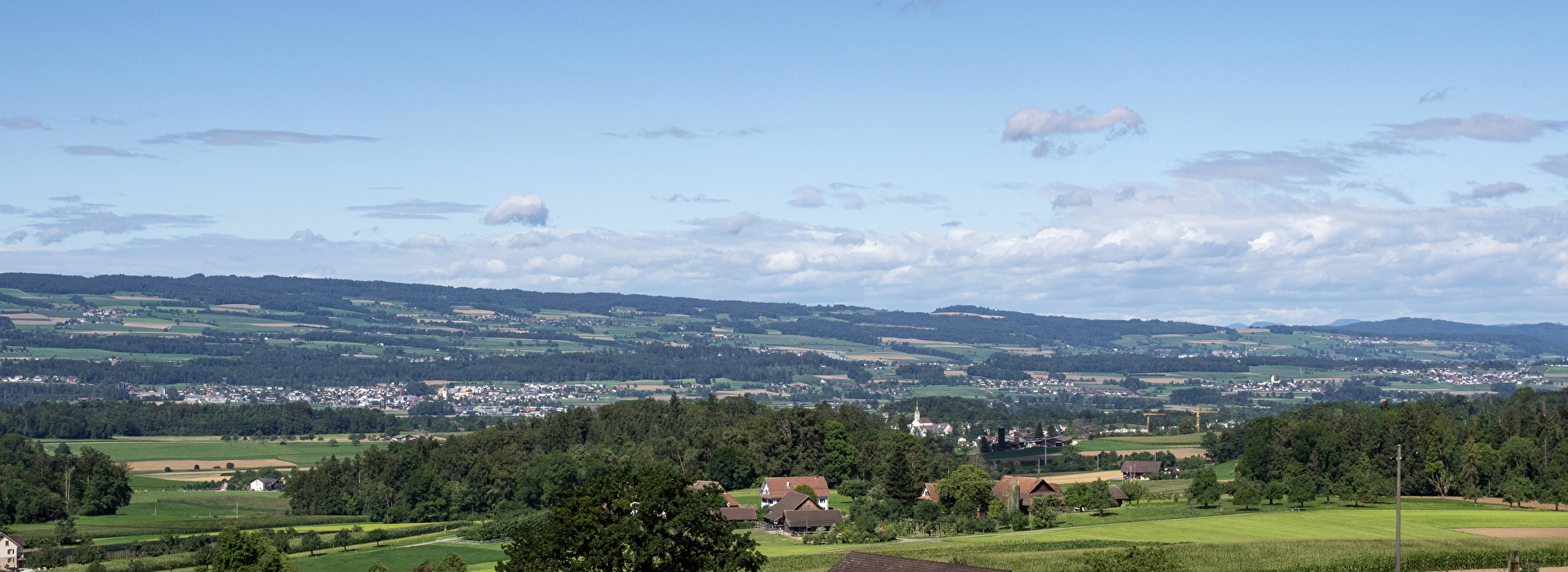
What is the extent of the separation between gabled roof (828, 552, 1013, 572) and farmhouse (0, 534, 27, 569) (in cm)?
5870

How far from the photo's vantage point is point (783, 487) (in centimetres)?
10869

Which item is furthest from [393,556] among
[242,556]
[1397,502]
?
[1397,502]

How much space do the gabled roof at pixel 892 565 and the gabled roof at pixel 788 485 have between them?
62.2m

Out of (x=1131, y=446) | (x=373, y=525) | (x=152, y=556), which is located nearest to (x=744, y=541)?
(x=152, y=556)

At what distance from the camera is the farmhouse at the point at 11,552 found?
8231 centimetres

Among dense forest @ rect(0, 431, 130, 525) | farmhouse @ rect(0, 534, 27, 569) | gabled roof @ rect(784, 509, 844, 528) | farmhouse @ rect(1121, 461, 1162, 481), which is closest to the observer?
farmhouse @ rect(0, 534, 27, 569)

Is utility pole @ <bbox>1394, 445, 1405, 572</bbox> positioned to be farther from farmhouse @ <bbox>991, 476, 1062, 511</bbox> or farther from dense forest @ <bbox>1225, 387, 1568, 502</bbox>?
farmhouse @ <bbox>991, 476, 1062, 511</bbox>

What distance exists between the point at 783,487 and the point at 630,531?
225 ft

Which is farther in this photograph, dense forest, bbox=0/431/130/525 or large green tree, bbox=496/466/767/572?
dense forest, bbox=0/431/130/525

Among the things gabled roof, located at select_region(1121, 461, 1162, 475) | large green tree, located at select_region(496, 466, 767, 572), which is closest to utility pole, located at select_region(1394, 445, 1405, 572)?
large green tree, located at select_region(496, 466, 767, 572)

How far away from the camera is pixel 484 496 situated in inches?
4493

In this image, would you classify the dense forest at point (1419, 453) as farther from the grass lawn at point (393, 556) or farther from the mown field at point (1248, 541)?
the grass lawn at point (393, 556)

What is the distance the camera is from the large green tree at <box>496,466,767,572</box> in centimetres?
4094

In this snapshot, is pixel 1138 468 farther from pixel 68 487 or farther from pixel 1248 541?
pixel 68 487
